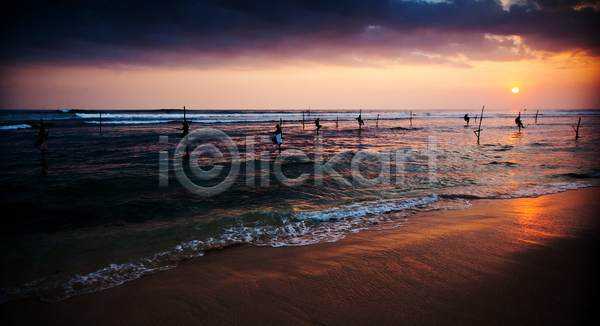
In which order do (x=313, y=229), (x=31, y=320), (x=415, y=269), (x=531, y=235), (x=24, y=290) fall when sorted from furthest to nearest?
(x=313, y=229), (x=531, y=235), (x=415, y=269), (x=24, y=290), (x=31, y=320)

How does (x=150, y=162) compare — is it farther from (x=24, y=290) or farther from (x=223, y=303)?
(x=223, y=303)

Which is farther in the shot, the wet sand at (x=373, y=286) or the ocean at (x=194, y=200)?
the ocean at (x=194, y=200)

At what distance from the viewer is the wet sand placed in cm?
293

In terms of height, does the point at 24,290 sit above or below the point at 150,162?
below

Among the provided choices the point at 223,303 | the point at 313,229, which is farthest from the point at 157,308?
the point at 313,229

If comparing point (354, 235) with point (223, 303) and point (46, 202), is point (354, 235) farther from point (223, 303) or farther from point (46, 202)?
point (46, 202)

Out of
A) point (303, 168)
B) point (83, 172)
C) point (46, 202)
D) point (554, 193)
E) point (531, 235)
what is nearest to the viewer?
point (531, 235)

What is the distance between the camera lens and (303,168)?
41.0 feet

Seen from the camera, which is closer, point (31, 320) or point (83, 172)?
point (31, 320)

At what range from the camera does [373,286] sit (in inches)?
135

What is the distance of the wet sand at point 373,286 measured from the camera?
9.62 feet

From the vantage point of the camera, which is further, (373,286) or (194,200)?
(194,200)

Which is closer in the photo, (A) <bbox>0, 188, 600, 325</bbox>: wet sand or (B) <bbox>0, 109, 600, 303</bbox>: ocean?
(A) <bbox>0, 188, 600, 325</bbox>: wet sand

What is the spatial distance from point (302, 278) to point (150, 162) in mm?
12183
